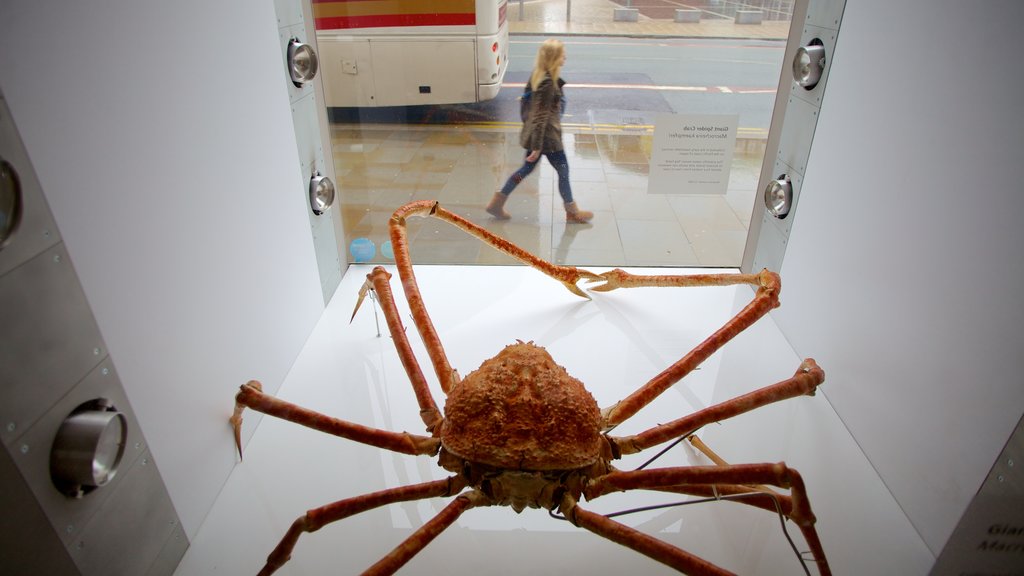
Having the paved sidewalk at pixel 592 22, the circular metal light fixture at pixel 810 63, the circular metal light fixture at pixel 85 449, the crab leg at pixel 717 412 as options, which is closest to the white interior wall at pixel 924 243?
the circular metal light fixture at pixel 810 63

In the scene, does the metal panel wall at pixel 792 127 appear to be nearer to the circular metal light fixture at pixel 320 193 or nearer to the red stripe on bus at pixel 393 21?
the red stripe on bus at pixel 393 21

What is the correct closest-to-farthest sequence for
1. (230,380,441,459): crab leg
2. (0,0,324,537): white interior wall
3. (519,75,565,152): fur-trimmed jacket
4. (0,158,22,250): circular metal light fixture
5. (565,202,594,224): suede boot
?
(0,158,22,250): circular metal light fixture < (0,0,324,537): white interior wall < (230,380,441,459): crab leg < (519,75,565,152): fur-trimmed jacket < (565,202,594,224): suede boot

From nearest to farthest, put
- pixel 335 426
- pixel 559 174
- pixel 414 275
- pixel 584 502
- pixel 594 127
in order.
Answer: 1. pixel 335 426
2. pixel 584 502
3. pixel 414 275
4. pixel 594 127
5. pixel 559 174

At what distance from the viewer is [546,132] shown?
236 centimetres

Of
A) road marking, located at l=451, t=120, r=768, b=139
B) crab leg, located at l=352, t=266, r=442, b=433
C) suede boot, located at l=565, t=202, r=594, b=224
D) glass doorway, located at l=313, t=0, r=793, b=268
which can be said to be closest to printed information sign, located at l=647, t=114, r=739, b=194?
glass doorway, located at l=313, t=0, r=793, b=268

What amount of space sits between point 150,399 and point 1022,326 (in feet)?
5.48

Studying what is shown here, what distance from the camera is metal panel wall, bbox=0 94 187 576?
82cm

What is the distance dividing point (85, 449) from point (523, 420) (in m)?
0.73

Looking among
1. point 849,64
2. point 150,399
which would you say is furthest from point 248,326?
point 849,64

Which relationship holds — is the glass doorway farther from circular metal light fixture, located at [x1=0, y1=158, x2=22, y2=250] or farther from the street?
circular metal light fixture, located at [x1=0, y1=158, x2=22, y2=250]

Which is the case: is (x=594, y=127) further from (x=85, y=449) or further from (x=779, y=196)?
(x=85, y=449)

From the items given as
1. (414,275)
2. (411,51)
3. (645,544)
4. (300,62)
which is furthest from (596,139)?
(645,544)

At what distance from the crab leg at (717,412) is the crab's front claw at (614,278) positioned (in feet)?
2.61

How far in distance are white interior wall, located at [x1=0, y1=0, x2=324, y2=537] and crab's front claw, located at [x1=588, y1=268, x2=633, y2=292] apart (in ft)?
3.51
